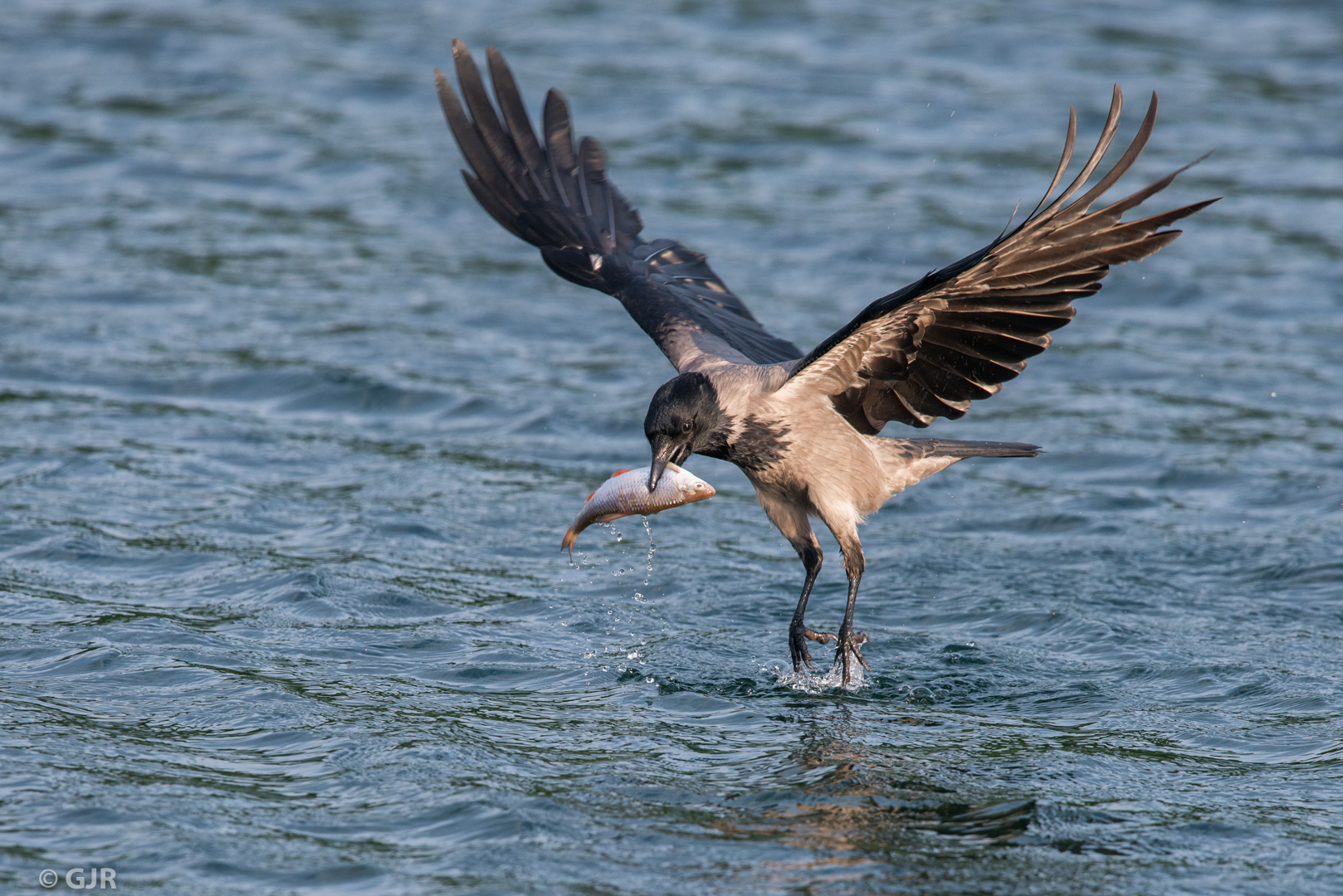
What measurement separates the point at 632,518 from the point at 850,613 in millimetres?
2328

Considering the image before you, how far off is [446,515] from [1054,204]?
3.93 m

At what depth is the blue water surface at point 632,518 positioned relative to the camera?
4.80 m

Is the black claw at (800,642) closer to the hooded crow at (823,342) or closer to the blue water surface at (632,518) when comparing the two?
the hooded crow at (823,342)

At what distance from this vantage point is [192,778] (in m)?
4.94

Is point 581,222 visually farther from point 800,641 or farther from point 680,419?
point 800,641

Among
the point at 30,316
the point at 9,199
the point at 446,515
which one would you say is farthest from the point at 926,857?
the point at 9,199

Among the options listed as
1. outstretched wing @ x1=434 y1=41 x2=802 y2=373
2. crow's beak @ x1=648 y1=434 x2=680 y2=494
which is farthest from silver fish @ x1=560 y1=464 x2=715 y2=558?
outstretched wing @ x1=434 y1=41 x2=802 y2=373

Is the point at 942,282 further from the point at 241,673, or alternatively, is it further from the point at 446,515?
the point at 446,515

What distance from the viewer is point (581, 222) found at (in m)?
7.46

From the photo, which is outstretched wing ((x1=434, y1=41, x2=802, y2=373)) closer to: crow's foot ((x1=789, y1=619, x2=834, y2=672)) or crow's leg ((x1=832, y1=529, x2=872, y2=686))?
crow's leg ((x1=832, y1=529, x2=872, y2=686))

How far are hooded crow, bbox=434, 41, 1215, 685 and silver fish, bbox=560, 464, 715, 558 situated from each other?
7 cm

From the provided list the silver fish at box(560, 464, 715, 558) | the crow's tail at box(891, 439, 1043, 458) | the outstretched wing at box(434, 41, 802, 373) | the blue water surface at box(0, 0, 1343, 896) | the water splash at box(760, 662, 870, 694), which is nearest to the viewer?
the blue water surface at box(0, 0, 1343, 896)

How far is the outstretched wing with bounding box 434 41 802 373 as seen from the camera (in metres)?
6.79

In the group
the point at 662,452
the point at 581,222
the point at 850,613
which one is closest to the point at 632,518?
the point at 581,222
